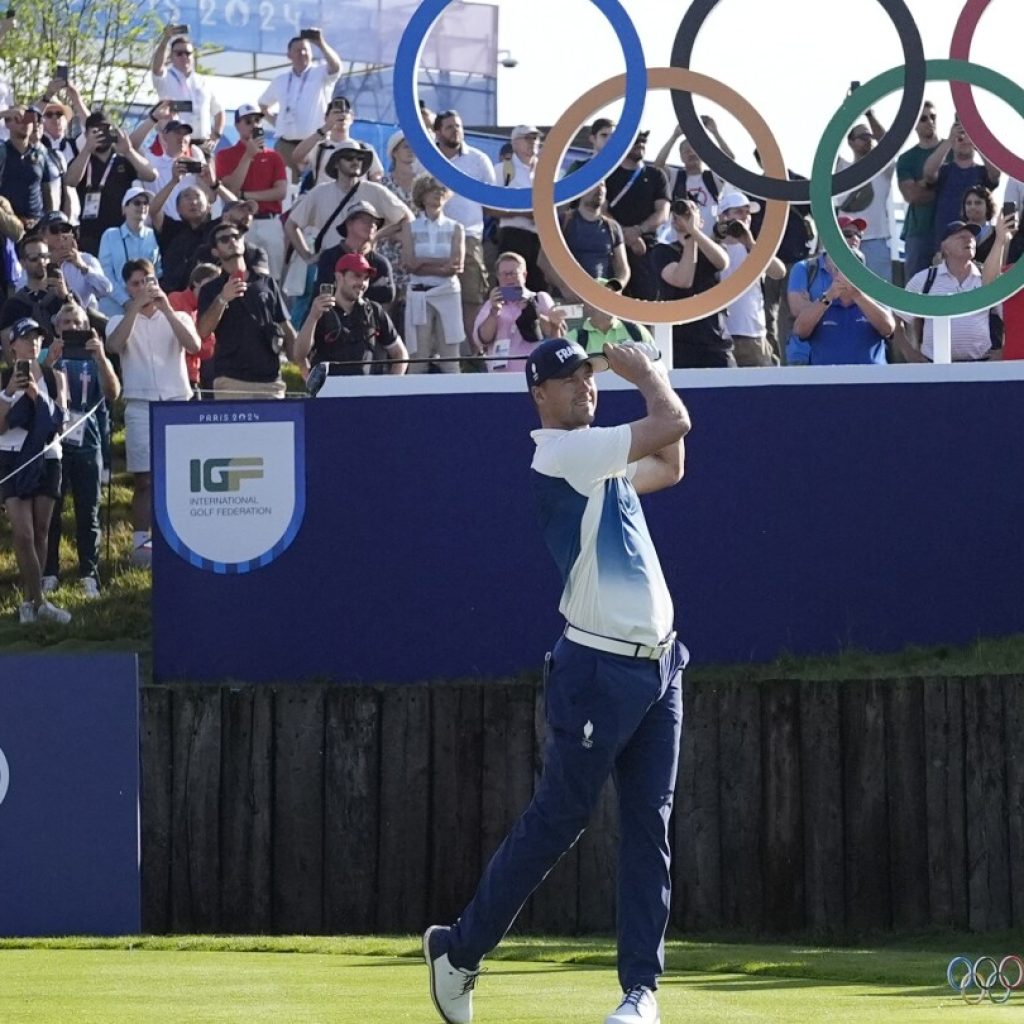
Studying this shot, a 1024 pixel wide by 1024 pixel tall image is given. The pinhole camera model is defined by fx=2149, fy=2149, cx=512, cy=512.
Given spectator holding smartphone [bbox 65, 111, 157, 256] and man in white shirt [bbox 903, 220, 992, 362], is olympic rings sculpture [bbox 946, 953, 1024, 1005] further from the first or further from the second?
spectator holding smartphone [bbox 65, 111, 157, 256]

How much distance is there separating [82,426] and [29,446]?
454 mm

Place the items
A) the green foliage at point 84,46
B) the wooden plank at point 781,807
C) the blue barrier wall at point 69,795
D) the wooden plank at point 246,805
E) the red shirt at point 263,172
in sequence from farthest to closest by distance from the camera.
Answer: the green foliage at point 84,46 < the red shirt at point 263,172 < the wooden plank at point 246,805 < the wooden plank at point 781,807 < the blue barrier wall at point 69,795

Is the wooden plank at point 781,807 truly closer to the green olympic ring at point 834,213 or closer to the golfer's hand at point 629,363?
the green olympic ring at point 834,213

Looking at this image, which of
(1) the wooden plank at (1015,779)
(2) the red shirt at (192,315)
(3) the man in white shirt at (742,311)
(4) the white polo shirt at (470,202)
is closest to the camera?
(1) the wooden plank at (1015,779)

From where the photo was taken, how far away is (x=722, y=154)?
1200cm

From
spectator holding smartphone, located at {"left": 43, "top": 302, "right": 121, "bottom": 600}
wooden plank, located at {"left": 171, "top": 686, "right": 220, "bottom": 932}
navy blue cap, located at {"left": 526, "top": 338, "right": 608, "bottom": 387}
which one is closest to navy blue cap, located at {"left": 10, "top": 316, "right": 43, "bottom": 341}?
spectator holding smartphone, located at {"left": 43, "top": 302, "right": 121, "bottom": 600}

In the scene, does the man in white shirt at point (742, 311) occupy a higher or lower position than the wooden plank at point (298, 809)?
higher

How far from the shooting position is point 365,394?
40.8 feet

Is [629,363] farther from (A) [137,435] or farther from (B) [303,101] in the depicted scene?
(B) [303,101]

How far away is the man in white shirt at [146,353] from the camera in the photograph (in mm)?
13906

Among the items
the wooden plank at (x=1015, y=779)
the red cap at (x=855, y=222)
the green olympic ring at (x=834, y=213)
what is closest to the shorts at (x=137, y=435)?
the green olympic ring at (x=834, y=213)

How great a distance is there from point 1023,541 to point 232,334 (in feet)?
17.1

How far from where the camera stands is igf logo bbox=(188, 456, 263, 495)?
12.4 metres

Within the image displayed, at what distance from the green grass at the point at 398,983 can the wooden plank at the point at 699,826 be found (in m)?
1.74
